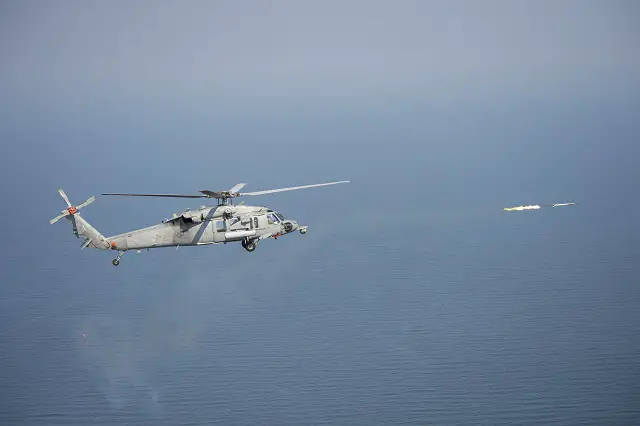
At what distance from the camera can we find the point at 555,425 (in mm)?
199250

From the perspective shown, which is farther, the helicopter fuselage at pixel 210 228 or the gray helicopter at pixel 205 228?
the helicopter fuselage at pixel 210 228

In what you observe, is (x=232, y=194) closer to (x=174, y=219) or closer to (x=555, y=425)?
(x=174, y=219)

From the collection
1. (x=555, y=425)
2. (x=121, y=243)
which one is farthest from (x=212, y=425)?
(x=121, y=243)

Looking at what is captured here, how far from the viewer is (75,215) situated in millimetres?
129875

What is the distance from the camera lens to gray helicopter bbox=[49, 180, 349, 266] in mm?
128625

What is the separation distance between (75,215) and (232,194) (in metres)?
17.7

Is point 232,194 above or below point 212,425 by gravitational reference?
above

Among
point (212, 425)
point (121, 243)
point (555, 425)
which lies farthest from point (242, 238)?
point (555, 425)

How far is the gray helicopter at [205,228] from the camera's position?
129 meters

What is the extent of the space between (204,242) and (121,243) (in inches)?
381

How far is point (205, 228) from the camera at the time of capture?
423ft

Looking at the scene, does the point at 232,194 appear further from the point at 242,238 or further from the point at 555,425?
the point at 555,425

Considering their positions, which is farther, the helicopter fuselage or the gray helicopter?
the helicopter fuselage

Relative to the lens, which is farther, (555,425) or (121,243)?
(555,425)
